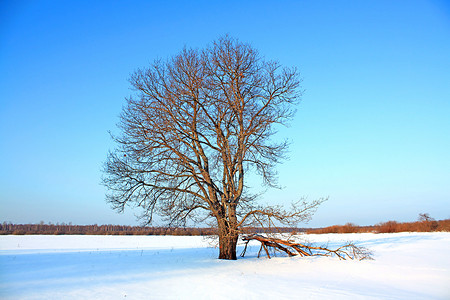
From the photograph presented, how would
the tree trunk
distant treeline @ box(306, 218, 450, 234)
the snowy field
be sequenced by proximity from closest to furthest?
the snowy field < the tree trunk < distant treeline @ box(306, 218, 450, 234)

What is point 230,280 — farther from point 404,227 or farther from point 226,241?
point 404,227

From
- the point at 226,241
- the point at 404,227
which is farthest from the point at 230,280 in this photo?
the point at 404,227

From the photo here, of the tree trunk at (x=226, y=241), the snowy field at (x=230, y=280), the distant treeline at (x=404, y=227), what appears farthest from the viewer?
the distant treeline at (x=404, y=227)

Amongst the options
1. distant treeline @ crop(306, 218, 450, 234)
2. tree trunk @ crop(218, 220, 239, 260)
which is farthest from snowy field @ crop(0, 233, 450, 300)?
distant treeline @ crop(306, 218, 450, 234)

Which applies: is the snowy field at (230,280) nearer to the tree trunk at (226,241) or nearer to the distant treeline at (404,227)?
the tree trunk at (226,241)

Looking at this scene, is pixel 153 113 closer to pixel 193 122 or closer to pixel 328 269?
pixel 193 122

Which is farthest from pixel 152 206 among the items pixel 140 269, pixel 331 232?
pixel 331 232

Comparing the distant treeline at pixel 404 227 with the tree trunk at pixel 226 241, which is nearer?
the tree trunk at pixel 226 241

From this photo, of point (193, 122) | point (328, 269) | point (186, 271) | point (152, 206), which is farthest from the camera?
point (193, 122)

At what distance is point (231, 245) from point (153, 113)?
7288mm

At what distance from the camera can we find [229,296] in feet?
22.8

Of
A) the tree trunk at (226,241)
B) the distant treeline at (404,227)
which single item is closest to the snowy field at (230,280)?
the tree trunk at (226,241)

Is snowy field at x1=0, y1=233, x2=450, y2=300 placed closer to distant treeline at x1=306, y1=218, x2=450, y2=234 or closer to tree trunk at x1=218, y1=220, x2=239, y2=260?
tree trunk at x1=218, y1=220, x2=239, y2=260

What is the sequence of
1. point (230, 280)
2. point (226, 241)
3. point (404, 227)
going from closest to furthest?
point (230, 280) < point (226, 241) < point (404, 227)
